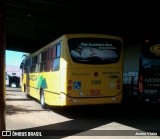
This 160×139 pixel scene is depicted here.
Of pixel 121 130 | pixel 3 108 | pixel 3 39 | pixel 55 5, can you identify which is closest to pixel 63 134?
pixel 121 130

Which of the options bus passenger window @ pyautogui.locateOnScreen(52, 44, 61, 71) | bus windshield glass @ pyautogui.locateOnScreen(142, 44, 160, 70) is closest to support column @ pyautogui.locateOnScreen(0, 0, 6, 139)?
bus passenger window @ pyautogui.locateOnScreen(52, 44, 61, 71)

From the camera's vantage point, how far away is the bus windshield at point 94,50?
41.4 feet

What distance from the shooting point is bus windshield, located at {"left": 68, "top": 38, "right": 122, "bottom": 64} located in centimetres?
1262

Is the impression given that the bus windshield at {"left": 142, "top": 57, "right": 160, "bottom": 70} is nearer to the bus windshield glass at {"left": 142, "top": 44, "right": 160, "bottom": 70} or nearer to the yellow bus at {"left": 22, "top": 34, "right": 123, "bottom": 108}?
the bus windshield glass at {"left": 142, "top": 44, "right": 160, "bottom": 70}

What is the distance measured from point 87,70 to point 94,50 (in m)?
0.83

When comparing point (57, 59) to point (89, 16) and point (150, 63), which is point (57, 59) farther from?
point (89, 16)

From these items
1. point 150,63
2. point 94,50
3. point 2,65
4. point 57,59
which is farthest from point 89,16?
point 2,65

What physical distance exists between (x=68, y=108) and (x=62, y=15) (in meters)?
6.49

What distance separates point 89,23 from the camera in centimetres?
2155

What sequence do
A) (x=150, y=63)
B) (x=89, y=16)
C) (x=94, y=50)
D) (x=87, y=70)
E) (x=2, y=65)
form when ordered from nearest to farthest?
(x=2, y=65)
(x=87, y=70)
(x=94, y=50)
(x=150, y=63)
(x=89, y=16)

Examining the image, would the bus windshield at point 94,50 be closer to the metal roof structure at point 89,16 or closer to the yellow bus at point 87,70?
the yellow bus at point 87,70

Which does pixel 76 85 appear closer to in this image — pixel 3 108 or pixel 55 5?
pixel 3 108

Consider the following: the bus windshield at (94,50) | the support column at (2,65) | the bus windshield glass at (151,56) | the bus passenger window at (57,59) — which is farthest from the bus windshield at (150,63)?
the support column at (2,65)

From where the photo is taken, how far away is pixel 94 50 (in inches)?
504
